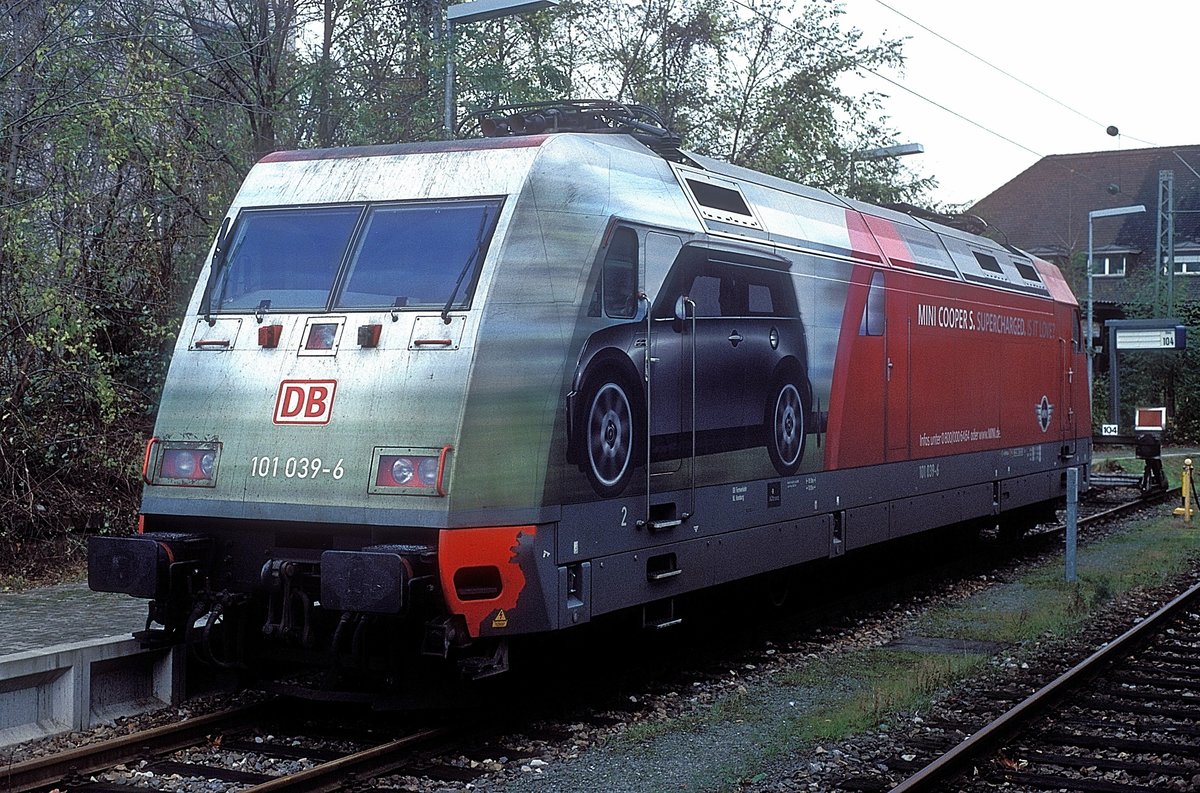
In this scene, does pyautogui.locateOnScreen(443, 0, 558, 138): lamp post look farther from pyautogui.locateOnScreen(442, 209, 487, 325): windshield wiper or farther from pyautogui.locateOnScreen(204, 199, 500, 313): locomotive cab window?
pyautogui.locateOnScreen(442, 209, 487, 325): windshield wiper

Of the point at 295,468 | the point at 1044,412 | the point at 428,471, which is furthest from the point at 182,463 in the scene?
the point at 1044,412

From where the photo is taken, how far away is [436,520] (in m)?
7.20

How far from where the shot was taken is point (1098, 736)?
318 inches

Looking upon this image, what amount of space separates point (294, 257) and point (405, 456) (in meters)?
1.69

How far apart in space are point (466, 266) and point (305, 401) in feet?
3.70

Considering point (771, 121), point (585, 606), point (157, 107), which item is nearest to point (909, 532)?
point (585, 606)

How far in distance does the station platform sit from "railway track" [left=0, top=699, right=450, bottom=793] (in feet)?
3.69

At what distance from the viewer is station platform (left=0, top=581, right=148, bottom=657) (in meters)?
9.27

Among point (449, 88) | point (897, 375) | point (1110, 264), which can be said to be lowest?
point (897, 375)

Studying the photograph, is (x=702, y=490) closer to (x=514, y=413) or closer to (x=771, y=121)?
(x=514, y=413)

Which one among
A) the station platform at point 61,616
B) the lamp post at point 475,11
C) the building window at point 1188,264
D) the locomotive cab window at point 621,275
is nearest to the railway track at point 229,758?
the station platform at point 61,616

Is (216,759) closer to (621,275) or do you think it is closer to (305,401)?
(305,401)

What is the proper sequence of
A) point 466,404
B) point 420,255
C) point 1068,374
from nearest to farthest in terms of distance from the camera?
point 466,404 → point 420,255 → point 1068,374

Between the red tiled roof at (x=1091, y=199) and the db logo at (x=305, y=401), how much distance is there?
4704cm
